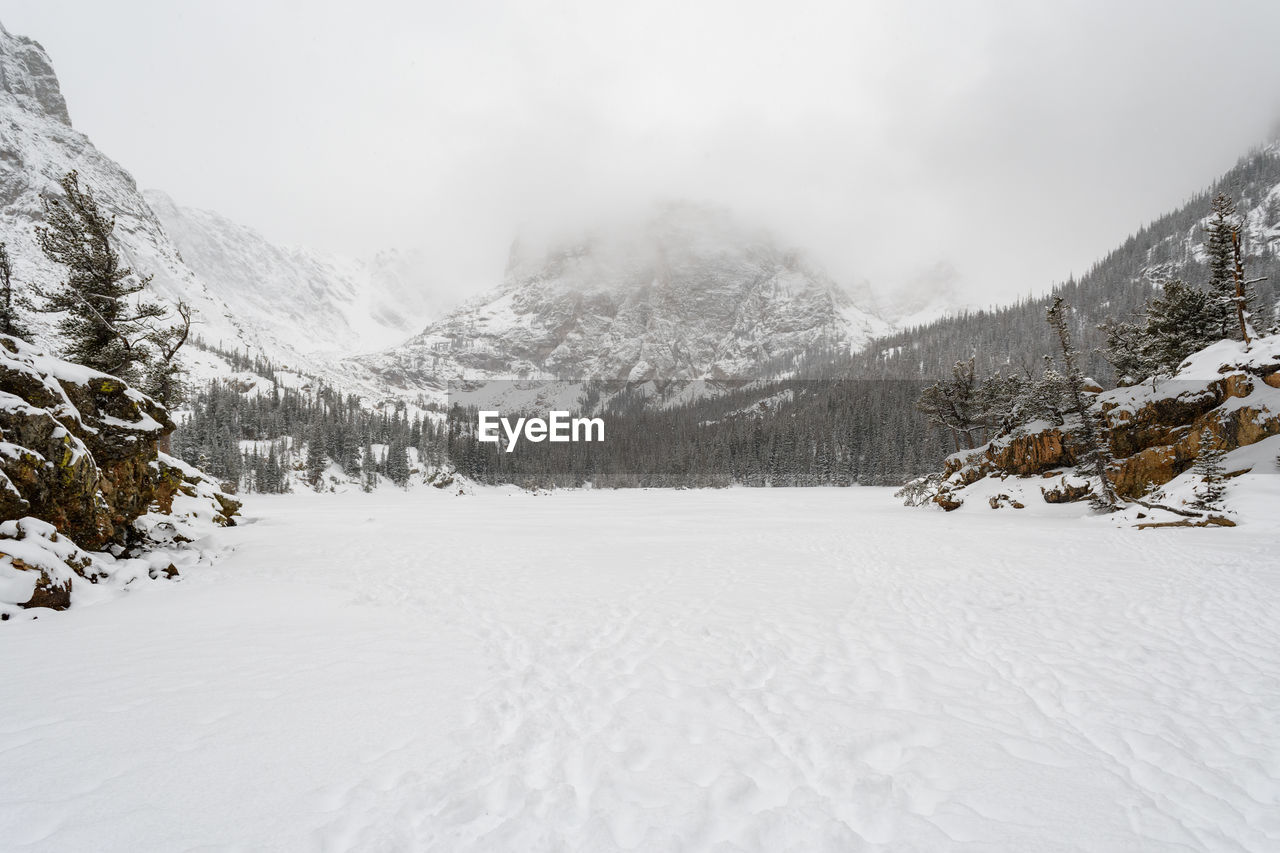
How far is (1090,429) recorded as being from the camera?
21.7 meters

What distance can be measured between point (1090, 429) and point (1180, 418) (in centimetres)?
341

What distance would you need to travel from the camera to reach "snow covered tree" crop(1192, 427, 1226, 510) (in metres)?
17.4

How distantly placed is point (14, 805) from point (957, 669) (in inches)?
346

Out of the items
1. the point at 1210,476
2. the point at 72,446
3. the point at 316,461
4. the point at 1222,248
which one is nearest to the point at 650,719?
the point at 72,446

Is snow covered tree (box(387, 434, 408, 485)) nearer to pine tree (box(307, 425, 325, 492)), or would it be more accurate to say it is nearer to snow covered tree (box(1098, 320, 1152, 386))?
pine tree (box(307, 425, 325, 492))

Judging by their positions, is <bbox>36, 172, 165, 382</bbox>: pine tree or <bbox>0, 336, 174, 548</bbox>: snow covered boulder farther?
<bbox>36, 172, 165, 382</bbox>: pine tree

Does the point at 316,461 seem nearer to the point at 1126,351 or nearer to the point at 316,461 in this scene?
the point at 316,461

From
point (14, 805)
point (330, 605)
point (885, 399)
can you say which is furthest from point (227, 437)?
point (885, 399)

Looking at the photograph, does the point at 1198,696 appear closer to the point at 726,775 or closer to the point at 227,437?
the point at 726,775

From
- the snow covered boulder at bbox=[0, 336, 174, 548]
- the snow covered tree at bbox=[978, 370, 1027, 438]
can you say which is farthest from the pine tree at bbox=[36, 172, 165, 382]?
the snow covered tree at bbox=[978, 370, 1027, 438]

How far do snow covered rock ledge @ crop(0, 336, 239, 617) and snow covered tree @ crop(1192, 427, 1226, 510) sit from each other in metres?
31.1

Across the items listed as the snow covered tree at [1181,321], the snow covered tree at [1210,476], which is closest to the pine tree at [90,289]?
the snow covered tree at [1210,476]

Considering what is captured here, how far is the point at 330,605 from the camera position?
9.36 m

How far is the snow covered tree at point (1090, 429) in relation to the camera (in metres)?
21.7
